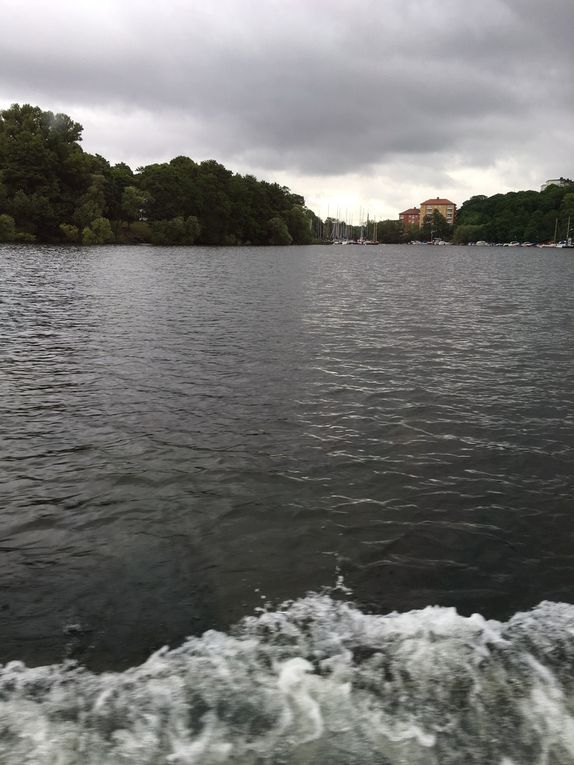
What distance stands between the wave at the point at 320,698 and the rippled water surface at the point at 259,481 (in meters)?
0.45

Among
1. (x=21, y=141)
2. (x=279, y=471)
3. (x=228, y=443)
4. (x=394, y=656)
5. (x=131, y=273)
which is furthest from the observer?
(x=21, y=141)

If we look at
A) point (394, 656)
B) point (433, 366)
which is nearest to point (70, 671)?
point (394, 656)

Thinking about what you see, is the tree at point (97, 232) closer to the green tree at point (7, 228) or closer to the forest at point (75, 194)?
the forest at point (75, 194)

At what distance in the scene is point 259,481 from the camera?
12000 mm

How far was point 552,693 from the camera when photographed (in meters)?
6.69

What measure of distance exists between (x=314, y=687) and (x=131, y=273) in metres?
59.4

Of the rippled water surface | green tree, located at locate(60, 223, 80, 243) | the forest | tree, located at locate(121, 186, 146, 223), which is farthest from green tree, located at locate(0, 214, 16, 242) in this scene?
the rippled water surface

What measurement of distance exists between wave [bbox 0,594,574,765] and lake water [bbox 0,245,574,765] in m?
0.03

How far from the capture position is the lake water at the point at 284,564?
619 centimetres

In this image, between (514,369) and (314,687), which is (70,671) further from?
(514,369)

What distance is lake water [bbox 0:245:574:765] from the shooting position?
6188 mm

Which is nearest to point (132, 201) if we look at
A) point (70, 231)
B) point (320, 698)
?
point (70, 231)

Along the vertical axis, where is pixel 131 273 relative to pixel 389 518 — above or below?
above

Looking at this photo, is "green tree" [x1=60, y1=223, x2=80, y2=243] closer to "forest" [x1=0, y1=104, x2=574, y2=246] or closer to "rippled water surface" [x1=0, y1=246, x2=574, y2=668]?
"forest" [x1=0, y1=104, x2=574, y2=246]
